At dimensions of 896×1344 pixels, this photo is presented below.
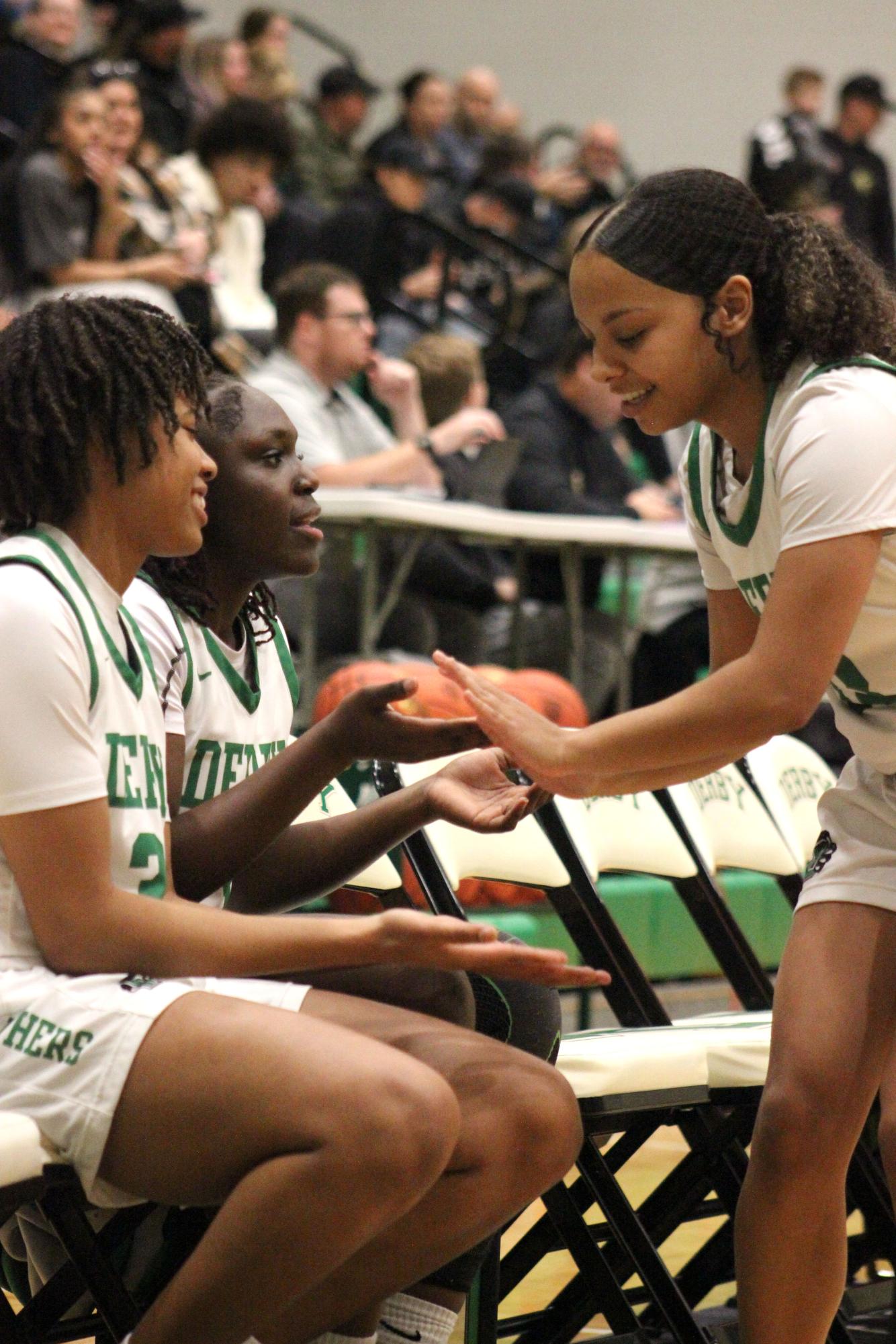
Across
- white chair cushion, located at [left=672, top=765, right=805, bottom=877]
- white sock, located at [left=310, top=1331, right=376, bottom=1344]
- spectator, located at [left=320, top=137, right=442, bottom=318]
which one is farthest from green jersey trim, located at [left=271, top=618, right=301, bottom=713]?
spectator, located at [left=320, top=137, right=442, bottom=318]

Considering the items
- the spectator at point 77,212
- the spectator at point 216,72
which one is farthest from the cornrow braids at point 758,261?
the spectator at point 216,72

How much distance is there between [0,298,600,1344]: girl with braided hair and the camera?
161cm

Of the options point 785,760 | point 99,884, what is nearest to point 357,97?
point 785,760

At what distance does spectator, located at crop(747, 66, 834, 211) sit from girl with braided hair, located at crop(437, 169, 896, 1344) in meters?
6.73

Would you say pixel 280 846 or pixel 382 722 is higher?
Result: pixel 382 722

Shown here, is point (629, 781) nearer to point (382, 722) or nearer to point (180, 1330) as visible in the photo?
point (382, 722)

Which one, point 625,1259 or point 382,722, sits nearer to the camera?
point 382,722

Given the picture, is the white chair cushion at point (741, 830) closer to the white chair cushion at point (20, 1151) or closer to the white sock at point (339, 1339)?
the white sock at point (339, 1339)

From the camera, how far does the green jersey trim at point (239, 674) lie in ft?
6.89

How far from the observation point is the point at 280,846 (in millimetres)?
2152

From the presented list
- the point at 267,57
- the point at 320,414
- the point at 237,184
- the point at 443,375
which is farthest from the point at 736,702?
the point at 267,57

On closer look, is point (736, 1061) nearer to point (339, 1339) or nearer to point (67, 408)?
point (339, 1339)

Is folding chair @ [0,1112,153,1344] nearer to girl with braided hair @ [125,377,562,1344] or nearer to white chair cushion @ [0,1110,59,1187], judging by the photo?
white chair cushion @ [0,1110,59,1187]

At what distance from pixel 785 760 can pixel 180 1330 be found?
Answer: 6.72 ft
